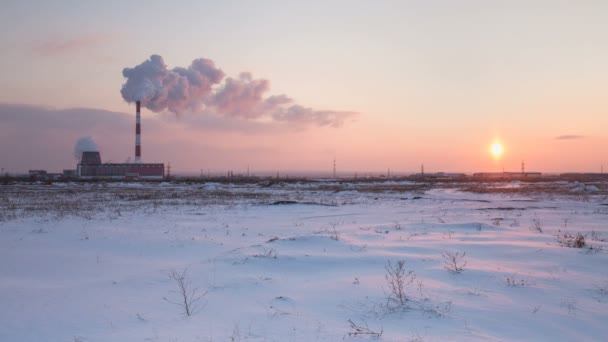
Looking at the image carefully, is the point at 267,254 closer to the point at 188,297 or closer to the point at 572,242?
the point at 188,297

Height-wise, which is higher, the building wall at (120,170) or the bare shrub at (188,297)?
the building wall at (120,170)

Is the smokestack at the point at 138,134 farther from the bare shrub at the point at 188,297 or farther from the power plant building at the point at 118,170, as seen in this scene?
the bare shrub at the point at 188,297

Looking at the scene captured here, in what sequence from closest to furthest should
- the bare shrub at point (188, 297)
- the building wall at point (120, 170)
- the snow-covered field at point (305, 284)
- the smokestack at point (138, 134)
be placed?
the snow-covered field at point (305, 284) < the bare shrub at point (188, 297) < the smokestack at point (138, 134) < the building wall at point (120, 170)

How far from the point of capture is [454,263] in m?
7.41

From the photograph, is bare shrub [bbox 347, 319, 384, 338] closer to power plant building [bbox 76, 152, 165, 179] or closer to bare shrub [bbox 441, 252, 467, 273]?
bare shrub [bbox 441, 252, 467, 273]

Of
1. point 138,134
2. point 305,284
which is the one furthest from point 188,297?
point 138,134

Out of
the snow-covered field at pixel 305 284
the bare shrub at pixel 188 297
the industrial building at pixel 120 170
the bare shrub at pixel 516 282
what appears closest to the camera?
the snow-covered field at pixel 305 284

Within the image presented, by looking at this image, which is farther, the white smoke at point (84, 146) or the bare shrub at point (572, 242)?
the white smoke at point (84, 146)

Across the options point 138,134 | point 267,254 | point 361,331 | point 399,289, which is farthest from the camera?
point 138,134

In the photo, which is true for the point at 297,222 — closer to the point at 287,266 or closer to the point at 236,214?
the point at 236,214

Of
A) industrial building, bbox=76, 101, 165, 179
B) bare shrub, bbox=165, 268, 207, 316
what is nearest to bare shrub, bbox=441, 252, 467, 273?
bare shrub, bbox=165, 268, 207, 316

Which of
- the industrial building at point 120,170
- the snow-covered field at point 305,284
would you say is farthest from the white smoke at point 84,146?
the snow-covered field at point 305,284

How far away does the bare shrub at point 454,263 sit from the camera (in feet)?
23.6

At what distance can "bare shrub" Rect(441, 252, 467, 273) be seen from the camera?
7.19 metres
